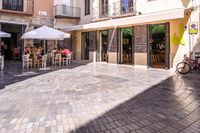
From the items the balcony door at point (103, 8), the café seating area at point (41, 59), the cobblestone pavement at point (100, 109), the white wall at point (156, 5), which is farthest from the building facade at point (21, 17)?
the cobblestone pavement at point (100, 109)

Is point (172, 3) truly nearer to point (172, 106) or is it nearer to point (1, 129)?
point (172, 106)

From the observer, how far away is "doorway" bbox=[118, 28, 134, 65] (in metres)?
16.7

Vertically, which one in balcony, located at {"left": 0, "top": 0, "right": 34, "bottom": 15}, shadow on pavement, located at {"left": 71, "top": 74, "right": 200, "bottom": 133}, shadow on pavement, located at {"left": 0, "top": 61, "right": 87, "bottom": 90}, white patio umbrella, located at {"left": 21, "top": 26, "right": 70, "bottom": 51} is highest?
balcony, located at {"left": 0, "top": 0, "right": 34, "bottom": 15}

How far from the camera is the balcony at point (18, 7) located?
764 inches

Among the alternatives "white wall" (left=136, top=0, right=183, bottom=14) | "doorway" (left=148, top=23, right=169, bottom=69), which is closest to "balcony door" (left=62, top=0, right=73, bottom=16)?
"white wall" (left=136, top=0, right=183, bottom=14)

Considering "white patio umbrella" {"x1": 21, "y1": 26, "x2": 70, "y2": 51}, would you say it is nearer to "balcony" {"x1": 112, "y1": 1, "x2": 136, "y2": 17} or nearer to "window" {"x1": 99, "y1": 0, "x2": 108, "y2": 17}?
"balcony" {"x1": 112, "y1": 1, "x2": 136, "y2": 17}

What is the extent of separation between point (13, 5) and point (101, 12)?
304 inches

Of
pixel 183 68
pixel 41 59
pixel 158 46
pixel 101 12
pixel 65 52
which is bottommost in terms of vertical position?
pixel 183 68

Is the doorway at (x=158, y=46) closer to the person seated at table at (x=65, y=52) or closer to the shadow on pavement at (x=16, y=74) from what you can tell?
the person seated at table at (x=65, y=52)

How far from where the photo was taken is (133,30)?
16312 millimetres

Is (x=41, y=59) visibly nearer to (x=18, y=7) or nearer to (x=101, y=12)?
(x=101, y=12)

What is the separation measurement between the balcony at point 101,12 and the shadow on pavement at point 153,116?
13.0m

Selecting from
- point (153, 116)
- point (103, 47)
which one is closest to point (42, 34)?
point (103, 47)

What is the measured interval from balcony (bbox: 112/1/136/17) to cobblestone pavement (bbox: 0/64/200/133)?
31.6ft
